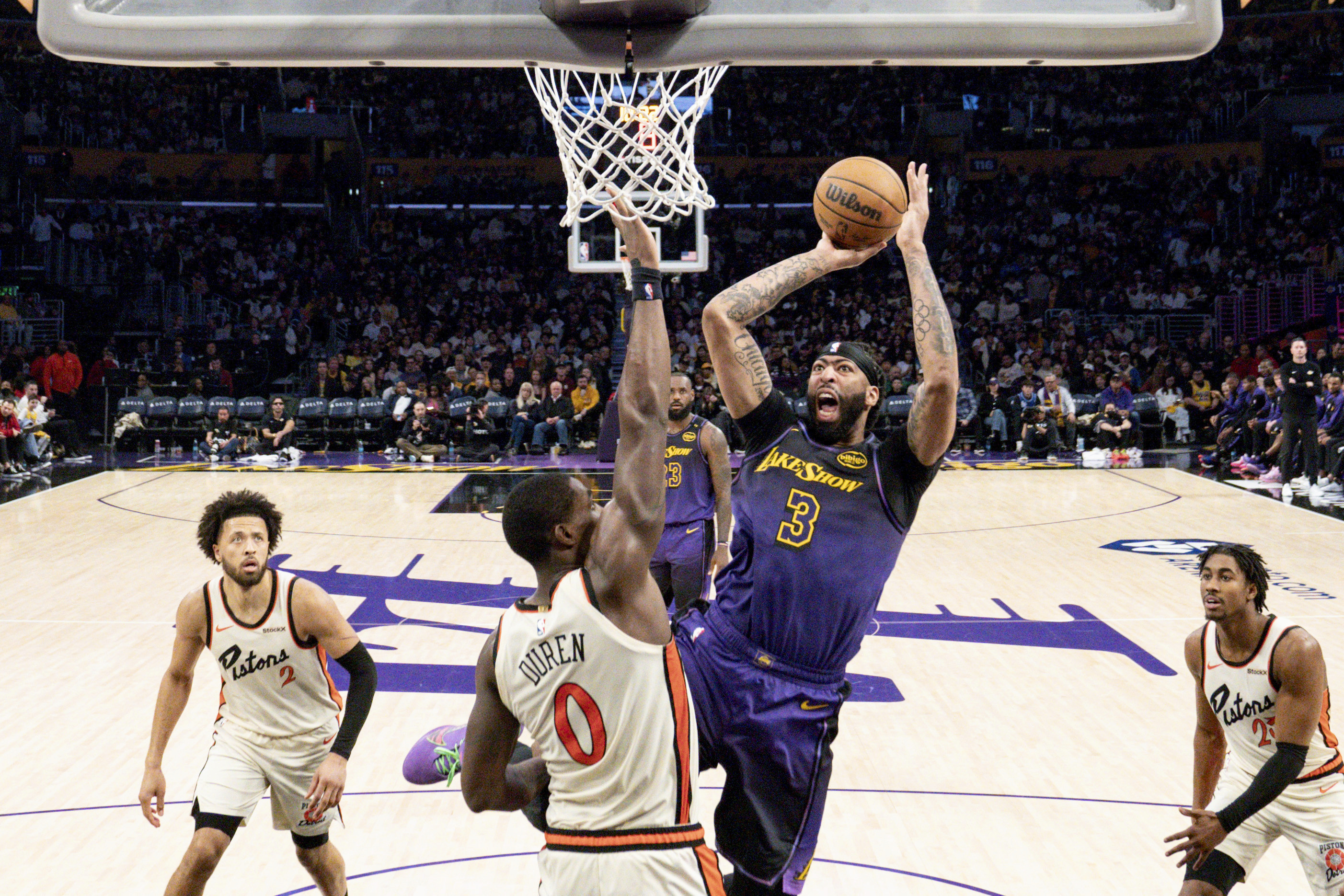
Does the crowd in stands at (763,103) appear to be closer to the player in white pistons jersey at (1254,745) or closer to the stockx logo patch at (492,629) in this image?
the stockx logo patch at (492,629)

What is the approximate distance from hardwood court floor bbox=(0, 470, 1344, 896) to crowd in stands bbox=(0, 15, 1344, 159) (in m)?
16.6

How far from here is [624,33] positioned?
4855mm

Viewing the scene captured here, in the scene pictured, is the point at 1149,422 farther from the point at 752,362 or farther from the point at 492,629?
the point at 752,362

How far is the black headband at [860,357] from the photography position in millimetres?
3756

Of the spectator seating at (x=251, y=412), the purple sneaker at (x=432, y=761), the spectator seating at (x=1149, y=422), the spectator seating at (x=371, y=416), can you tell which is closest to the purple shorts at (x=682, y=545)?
the purple sneaker at (x=432, y=761)

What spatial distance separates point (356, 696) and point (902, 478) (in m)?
1.88

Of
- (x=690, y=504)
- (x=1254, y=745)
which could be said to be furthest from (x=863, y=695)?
(x=1254, y=745)

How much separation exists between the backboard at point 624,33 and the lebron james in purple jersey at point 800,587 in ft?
4.39

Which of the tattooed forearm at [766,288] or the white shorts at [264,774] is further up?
the tattooed forearm at [766,288]

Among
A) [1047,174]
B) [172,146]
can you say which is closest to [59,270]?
[172,146]

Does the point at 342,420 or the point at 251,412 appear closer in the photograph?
the point at 251,412

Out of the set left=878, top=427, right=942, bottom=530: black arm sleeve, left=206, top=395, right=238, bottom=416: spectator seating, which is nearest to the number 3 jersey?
left=878, top=427, right=942, bottom=530: black arm sleeve

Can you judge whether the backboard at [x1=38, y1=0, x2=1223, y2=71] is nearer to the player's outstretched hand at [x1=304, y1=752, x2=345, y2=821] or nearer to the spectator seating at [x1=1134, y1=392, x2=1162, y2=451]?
the player's outstretched hand at [x1=304, y1=752, x2=345, y2=821]

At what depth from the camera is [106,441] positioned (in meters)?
21.2
